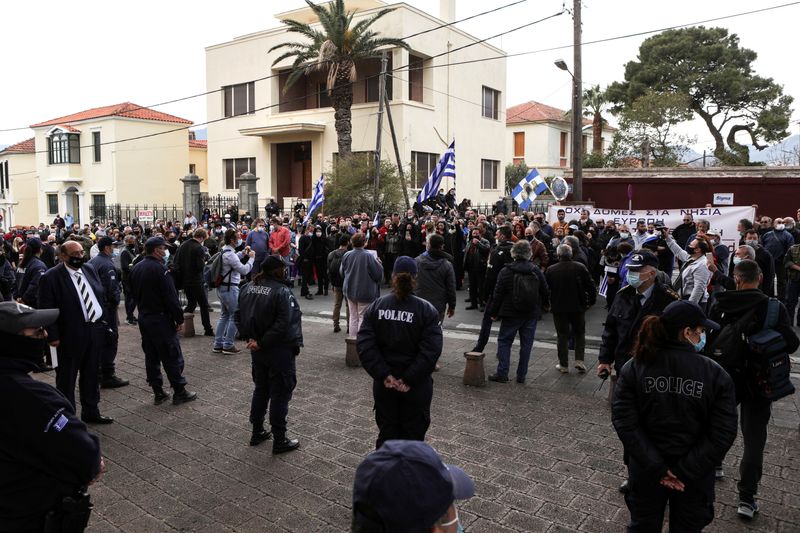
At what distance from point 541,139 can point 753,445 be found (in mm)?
47097

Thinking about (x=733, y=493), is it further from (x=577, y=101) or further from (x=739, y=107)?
(x=739, y=107)

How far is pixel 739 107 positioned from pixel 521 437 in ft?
132

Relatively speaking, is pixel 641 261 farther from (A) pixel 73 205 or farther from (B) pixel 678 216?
(A) pixel 73 205

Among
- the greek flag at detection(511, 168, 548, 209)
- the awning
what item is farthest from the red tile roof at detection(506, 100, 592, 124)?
the greek flag at detection(511, 168, 548, 209)

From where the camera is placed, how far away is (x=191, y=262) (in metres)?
10.7

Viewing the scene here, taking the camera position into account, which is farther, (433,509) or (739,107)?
(739,107)

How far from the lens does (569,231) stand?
1338cm

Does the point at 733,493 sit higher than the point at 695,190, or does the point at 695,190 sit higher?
the point at 695,190

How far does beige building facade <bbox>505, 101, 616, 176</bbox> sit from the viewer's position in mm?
49281

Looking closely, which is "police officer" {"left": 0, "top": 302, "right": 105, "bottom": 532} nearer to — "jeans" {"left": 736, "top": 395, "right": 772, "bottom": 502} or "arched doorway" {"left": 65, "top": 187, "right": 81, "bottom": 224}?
"jeans" {"left": 736, "top": 395, "right": 772, "bottom": 502}

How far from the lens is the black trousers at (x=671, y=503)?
338 centimetres

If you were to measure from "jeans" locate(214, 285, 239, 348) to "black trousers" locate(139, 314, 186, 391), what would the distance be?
230 cm

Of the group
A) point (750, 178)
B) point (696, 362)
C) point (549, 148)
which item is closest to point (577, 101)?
point (750, 178)

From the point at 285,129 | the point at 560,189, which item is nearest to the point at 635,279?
the point at 560,189
